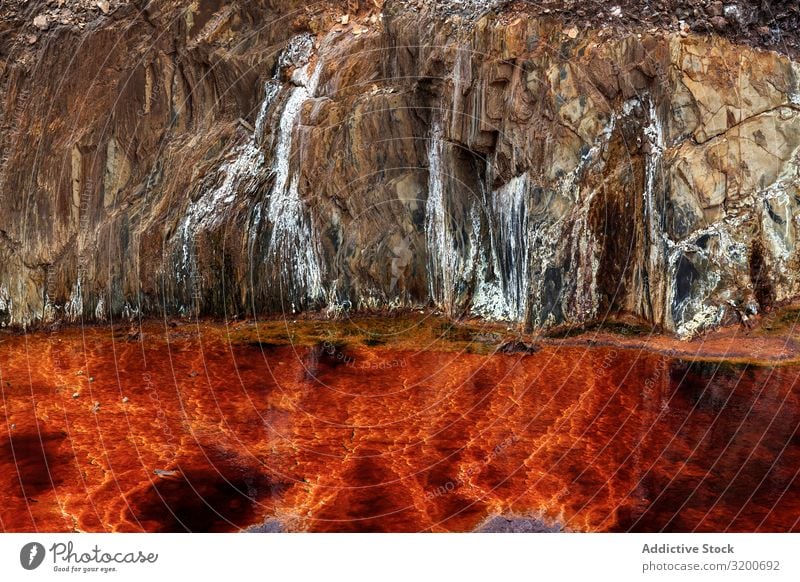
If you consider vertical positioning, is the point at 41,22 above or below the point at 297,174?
above

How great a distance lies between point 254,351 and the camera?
15992 mm

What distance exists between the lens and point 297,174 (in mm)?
17281

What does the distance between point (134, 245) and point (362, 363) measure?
5.55 meters

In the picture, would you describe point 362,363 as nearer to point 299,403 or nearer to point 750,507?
point 299,403

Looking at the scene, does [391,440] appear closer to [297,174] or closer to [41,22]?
[297,174]

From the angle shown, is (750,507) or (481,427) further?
(481,427)
